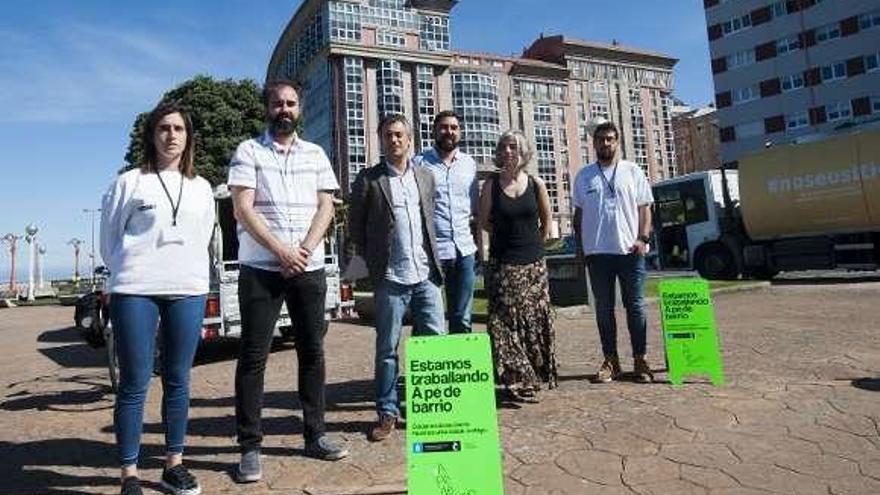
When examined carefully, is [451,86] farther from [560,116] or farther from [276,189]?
[276,189]

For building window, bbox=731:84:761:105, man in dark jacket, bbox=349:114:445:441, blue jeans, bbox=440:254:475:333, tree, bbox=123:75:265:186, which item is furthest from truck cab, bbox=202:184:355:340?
building window, bbox=731:84:761:105

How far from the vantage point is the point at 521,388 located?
4957mm

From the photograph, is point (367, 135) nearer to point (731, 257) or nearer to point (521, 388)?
point (731, 257)

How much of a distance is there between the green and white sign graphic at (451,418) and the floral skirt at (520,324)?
185 centimetres

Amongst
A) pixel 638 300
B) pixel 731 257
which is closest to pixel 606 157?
pixel 638 300

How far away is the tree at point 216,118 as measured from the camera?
29.2m

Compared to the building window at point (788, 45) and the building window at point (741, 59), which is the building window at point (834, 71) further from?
the building window at point (741, 59)

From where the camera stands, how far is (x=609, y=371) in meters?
5.74

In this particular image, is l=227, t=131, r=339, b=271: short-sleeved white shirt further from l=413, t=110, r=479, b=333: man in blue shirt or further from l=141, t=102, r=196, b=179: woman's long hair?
l=413, t=110, r=479, b=333: man in blue shirt

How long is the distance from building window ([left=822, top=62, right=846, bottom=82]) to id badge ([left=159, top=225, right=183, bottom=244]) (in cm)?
5269

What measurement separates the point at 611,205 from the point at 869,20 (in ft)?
163

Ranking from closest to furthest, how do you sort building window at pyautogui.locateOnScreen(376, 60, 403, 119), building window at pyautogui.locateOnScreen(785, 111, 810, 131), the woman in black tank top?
the woman in black tank top < building window at pyautogui.locateOnScreen(785, 111, 810, 131) < building window at pyautogui.locateOnScreen(376, 60, 403, 119)

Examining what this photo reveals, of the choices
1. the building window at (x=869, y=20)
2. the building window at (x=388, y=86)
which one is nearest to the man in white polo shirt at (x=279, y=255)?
the building window at (x=869, y=20)

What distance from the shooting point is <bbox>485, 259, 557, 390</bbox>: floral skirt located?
494 cm
